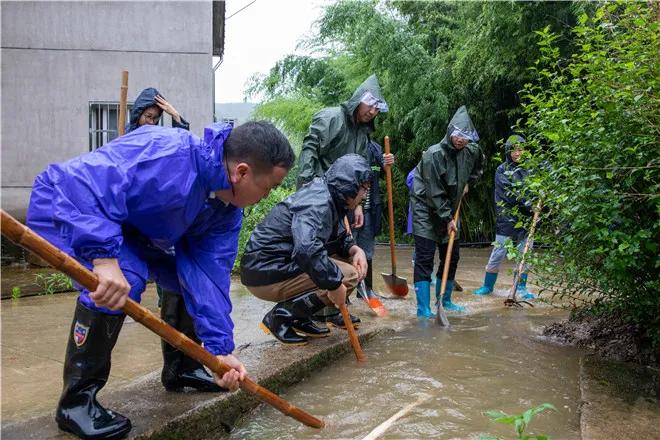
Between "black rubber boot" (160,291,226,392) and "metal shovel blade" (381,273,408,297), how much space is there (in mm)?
3550

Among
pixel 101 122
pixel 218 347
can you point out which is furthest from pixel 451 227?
pixel 101 122

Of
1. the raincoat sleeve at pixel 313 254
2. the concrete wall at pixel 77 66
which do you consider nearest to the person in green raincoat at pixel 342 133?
the raincoat sleeve at pixel 313 254

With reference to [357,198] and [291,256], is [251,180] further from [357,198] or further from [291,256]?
[357,198]

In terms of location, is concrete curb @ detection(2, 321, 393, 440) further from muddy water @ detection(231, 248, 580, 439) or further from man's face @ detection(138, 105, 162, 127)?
man's face @ detection(138, 105, 162, 127)

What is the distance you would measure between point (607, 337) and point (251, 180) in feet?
10.5

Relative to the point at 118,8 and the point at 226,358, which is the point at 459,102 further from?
the point at 226,358

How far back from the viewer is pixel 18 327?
469cm

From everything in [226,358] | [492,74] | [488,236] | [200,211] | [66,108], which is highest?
[492,74]

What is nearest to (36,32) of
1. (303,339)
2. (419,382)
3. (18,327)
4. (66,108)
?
(66,108)

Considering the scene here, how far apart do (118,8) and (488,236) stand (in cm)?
834

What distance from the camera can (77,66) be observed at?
9.21m

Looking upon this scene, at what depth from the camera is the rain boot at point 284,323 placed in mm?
4109

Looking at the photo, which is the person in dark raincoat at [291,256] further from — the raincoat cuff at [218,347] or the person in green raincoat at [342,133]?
the raincoat cuff at [218,347]

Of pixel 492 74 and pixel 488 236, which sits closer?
pixel 492 74
